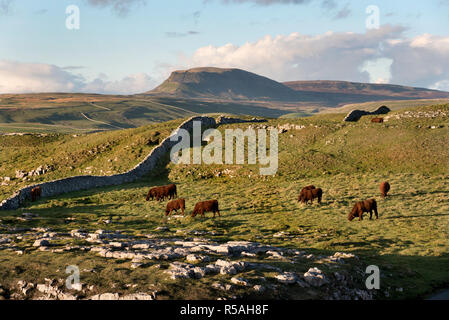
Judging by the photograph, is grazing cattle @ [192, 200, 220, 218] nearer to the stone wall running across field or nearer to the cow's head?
the cow's head

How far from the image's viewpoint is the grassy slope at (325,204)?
17880mm

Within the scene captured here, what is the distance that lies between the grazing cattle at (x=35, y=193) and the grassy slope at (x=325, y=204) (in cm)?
128

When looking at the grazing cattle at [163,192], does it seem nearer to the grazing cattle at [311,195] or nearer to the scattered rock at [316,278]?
the grazing cattle at [311,195]

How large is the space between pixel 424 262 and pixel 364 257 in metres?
2.99

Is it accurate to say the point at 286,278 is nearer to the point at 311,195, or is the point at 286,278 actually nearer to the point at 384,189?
the point at 311,195

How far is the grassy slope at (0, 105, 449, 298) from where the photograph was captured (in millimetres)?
17880

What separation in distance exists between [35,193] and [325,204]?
30.6m

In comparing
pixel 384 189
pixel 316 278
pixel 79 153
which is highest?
pixel 79 153

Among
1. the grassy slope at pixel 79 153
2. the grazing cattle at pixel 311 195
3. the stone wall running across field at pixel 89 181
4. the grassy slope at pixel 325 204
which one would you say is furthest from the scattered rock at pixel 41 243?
the grassy slope at pixel 79 153

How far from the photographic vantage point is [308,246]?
22000 millimetres

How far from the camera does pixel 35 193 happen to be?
134ft

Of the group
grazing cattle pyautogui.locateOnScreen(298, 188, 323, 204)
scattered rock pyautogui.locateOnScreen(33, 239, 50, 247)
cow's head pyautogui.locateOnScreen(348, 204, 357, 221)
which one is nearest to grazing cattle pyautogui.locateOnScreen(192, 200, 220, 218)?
grazing cattle pyautogui.locateOnScreen(298, 188, 323, 204)

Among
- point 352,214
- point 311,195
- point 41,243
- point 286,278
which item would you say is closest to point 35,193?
point 41,243
